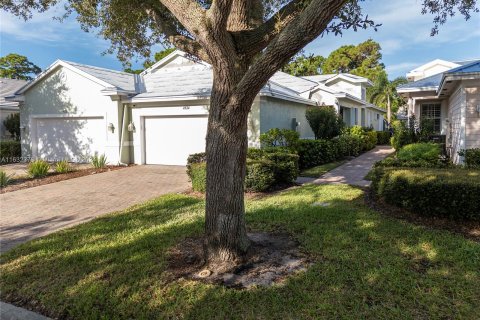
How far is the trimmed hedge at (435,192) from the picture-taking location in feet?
19.5

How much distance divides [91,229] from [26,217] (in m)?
2.36

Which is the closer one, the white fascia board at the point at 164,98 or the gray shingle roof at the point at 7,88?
the white fascia board at the point at 164,98

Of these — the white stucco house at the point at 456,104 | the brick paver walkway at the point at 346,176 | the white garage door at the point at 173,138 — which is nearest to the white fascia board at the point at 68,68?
the white garage door at the point at 173,138

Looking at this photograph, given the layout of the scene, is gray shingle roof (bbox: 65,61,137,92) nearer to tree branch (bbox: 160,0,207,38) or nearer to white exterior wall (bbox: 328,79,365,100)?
tree branch (bbox: 160,0,207,38)

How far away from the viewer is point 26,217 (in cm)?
768

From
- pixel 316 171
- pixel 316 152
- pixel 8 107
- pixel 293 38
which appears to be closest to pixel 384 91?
pixel 316 152

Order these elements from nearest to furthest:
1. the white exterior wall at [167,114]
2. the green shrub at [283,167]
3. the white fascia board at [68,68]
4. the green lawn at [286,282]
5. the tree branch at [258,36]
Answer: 1. the green lawn at [286,282]
2. the tree branch at [258,36]
3. the green shrub at [283,167]
4. the white exterior wall at [167,114]
5. the white fascia board at [68,68]

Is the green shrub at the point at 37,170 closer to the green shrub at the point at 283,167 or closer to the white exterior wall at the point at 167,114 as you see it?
the white exterior wall at the point at 167,114

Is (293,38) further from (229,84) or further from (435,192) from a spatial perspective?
(435,192)

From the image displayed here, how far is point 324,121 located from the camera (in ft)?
55.4

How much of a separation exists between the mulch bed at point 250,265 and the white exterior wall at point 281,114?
8.92 meters

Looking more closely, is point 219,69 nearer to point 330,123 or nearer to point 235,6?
point 235,6

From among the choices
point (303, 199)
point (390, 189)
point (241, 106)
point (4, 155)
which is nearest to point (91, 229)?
point (241, 106)

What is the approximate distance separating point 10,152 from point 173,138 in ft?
32.4
